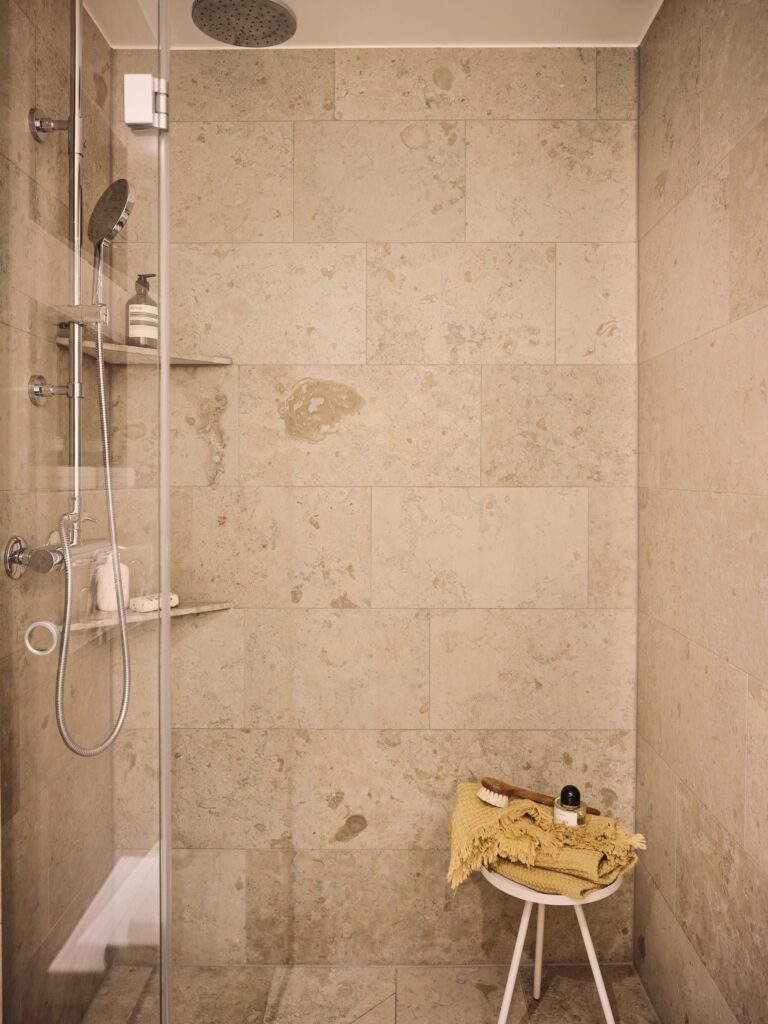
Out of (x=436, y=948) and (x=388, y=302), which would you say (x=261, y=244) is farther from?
(x=436, y=948)

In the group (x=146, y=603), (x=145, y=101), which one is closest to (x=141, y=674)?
(x=146, y=603)

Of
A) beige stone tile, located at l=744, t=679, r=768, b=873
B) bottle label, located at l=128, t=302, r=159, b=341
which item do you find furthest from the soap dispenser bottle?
beige stone tile, located at l=744, t=679, r=768, b=873

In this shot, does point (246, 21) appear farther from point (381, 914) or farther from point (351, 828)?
point (381, 914)

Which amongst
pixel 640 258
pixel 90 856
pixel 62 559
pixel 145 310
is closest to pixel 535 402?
pixel 640 258

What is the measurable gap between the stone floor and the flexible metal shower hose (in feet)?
3.58

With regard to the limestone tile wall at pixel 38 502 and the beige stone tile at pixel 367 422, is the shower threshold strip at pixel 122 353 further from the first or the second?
the beige stone tile at pixel 367 422

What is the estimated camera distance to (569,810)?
1.65 metres

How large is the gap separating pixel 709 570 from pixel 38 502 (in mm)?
1313

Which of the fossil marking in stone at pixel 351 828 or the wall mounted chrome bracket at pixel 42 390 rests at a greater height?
the wall mounted chrome bracket at pixel 42 390

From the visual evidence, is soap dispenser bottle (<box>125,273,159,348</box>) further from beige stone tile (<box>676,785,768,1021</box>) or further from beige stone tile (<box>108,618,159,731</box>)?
beige stone tile (<box>676,785,768,1021</box>)

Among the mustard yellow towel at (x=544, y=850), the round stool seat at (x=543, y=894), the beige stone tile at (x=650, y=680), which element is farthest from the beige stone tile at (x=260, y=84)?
the round stool seat at (x=543, y=894)

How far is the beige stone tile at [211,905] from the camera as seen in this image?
6.58ft

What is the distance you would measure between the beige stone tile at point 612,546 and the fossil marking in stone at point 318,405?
0.71 metres

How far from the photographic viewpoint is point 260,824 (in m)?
2.00
